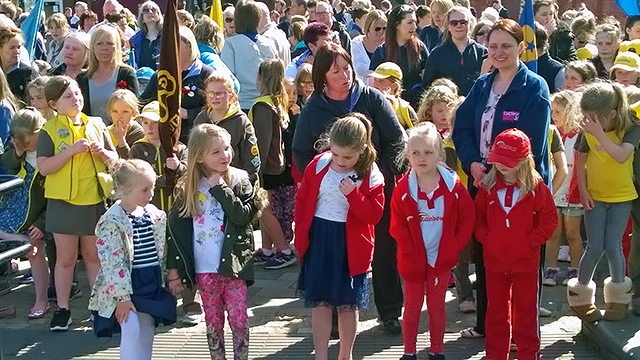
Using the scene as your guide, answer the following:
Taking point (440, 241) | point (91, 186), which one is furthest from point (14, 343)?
point (440, 241)

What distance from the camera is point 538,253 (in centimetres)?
545

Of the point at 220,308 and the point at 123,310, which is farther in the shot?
the point at 220,308

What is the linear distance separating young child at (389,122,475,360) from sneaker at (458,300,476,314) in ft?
3.57

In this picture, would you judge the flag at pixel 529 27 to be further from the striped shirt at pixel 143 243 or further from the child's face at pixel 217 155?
the striped shirt at pixel 143 243

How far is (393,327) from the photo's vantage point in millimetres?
6246

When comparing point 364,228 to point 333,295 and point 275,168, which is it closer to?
point 333,295

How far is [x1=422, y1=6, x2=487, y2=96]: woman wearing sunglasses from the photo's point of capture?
8914mm

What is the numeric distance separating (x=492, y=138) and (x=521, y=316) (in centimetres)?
109

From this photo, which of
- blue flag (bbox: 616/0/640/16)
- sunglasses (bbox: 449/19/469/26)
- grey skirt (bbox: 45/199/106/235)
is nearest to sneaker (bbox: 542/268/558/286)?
sunglasses (bbox: 449/19/469/26)

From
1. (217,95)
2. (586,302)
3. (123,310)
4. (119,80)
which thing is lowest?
(586,302)

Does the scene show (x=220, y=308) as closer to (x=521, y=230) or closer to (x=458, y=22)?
(x=521, y=230)

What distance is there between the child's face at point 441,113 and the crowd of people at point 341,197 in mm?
11

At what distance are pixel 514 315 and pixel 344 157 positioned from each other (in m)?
1.42

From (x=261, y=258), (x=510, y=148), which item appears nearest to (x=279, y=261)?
(x=261, y=258)
